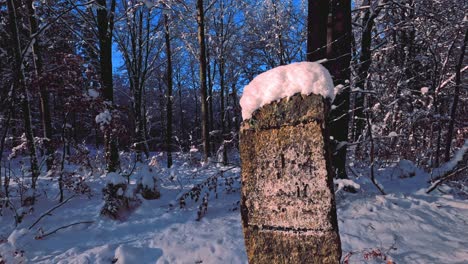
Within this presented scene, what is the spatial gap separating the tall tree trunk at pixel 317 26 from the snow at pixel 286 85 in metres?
3.22

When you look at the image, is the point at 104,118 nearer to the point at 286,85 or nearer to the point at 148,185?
the point at 148,185

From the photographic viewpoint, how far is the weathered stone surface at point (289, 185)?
134 cm

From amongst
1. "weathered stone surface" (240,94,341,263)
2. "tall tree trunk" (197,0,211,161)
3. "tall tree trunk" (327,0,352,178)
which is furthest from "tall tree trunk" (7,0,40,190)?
"tall tree trunk" (197,0,211,161)

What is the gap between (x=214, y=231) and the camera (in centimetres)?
382

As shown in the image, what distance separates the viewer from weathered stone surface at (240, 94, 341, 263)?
1.34 meters

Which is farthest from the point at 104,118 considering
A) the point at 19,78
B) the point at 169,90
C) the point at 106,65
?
the point at 169,90

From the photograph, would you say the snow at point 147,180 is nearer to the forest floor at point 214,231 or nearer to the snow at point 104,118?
the forest floor at point 214,231

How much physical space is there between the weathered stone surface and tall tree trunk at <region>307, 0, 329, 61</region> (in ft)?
11.1

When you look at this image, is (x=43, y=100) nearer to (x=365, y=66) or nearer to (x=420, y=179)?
(x=365, y=66)

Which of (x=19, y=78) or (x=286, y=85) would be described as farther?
(x=19, y=78)

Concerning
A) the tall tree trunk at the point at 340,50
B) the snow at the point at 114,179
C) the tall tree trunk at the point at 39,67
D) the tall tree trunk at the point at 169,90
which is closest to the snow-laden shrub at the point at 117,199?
the snow at the point at 114,179

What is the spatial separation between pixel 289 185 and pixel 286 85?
481mm

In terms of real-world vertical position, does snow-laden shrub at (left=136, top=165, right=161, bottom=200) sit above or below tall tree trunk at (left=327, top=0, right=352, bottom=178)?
below

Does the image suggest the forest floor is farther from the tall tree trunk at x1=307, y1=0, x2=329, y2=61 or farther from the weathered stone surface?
the tall tree trunk at x1=307, y1=0, x2=329, y2=61
